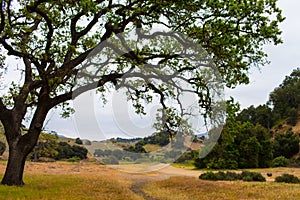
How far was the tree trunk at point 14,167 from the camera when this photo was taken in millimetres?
17375

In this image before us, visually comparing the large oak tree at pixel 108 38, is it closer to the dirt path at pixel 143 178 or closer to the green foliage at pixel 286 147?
the dirt path at pixel 143 178

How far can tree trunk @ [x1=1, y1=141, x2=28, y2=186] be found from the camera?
17.4m

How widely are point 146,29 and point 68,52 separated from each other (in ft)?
12.1

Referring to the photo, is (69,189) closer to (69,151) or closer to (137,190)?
(137,190)

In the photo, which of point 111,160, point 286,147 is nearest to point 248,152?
point 286,147

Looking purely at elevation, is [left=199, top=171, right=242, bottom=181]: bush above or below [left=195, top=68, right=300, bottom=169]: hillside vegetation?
below

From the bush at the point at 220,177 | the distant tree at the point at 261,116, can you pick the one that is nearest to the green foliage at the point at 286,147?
the distant tree at the point at 261,116

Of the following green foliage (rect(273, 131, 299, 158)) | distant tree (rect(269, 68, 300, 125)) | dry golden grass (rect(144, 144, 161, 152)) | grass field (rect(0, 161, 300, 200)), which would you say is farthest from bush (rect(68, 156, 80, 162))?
distant tree (rect(269, 68, 300, 125))

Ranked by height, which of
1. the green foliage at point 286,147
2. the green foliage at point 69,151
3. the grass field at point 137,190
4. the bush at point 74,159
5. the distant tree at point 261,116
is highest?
the distant tree at point 261,116

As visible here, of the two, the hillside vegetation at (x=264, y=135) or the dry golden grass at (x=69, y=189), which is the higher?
the hillside vegetation at (x=264, y=135)

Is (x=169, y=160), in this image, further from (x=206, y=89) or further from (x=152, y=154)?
(x=206, y=89)

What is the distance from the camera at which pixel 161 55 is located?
1703 centimetres

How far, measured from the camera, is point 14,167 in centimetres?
1750

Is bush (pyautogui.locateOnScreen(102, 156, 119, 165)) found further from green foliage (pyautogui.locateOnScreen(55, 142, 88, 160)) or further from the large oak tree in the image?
green foliage (pyautogui.locateOnScreen(55, 142, 88, 160))
